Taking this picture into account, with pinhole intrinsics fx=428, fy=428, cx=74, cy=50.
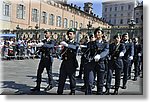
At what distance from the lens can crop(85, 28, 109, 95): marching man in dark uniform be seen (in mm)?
4207

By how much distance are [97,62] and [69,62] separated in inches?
10.9

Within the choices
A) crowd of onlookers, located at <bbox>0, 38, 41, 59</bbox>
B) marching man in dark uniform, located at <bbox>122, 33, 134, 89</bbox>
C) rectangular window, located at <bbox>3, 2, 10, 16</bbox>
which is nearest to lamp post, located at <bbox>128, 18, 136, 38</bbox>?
marching man in dark uniform, located at <bbox>122, 33, 134, 89</bbox>

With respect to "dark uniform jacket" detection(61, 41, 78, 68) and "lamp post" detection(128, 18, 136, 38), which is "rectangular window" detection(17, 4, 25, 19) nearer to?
"dark uniform jacket" detection(61, 41, 78, 68)

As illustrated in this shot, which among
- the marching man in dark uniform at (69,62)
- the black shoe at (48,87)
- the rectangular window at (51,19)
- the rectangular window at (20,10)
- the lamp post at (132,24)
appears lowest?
the black shoe at (48,87)

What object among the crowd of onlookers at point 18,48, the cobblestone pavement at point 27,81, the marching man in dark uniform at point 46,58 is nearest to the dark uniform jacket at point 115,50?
the cobblestone pavement at point 27,81

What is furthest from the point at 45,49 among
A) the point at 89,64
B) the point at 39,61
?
the point at 89,64

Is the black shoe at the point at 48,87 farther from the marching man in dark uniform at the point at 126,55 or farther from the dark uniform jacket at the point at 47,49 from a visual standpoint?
the marching man in dark uniform at the point at 126,55

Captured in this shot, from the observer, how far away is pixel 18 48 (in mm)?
4590

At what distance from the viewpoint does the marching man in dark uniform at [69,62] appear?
4234mm

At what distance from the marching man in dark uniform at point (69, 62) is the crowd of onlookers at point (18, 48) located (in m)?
0.35

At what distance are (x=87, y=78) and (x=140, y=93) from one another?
0.56 m

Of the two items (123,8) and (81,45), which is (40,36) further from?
(123,8)

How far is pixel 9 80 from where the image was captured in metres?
4.40

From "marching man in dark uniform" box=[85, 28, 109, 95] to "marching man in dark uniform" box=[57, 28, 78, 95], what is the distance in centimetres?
13
